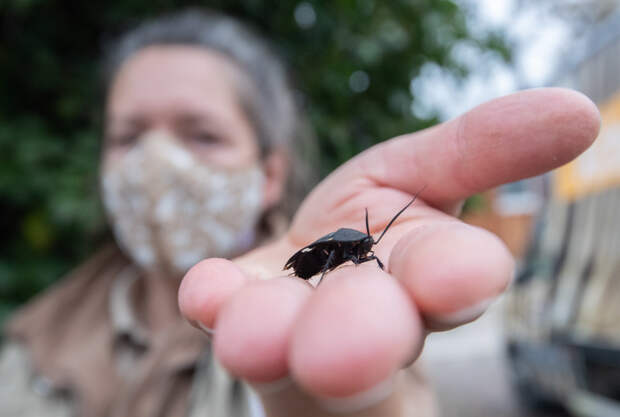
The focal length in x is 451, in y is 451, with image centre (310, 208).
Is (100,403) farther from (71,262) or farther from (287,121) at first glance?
(287,121)

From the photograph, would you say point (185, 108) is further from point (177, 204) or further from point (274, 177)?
point (274, 177)

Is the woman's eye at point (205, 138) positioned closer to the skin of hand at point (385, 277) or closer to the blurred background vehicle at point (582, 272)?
the skin of hand at point (385, 277)

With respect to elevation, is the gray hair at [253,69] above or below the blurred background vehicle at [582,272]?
above

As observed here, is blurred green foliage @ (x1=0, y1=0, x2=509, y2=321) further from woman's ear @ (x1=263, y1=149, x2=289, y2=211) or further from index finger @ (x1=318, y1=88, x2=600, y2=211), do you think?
index finger @ (x1=318, y1=88, x2=600, y2=211)

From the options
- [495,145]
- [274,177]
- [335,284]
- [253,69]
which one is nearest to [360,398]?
[335,284]

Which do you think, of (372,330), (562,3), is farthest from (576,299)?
(562,3)

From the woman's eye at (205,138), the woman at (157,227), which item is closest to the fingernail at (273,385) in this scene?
the woman at (157,227)
